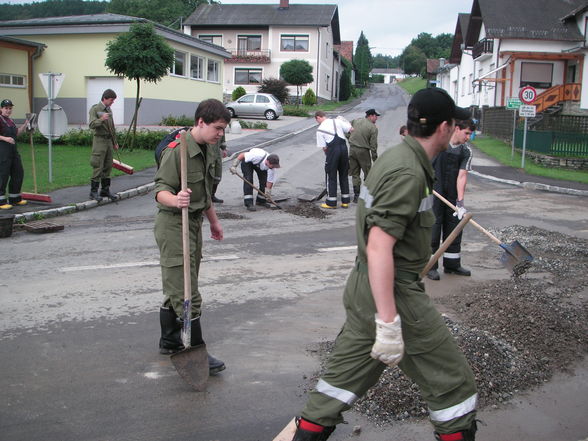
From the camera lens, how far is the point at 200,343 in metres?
4.32

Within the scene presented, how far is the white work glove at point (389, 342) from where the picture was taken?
8.36ft

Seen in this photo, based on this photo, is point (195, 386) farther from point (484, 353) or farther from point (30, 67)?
point (30, 67)

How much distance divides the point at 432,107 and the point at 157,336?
3.38 m

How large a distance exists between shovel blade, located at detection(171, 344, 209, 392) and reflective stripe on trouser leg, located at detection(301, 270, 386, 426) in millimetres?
1442

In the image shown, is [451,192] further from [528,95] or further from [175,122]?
[175,122]

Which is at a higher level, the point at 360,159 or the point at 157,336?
the point at 360,159

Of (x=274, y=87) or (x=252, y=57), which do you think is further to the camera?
(x=252, y=57)

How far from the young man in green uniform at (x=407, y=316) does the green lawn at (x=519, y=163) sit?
16.5 m

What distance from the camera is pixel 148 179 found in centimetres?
1504

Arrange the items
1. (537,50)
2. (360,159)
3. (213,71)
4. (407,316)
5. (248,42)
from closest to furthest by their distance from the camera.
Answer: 1. (407,316)
2. (360,159)
3. (537,50)
4. (213,71)
5. (248,42)

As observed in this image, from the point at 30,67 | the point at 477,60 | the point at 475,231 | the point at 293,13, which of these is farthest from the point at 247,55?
the point at 475,231

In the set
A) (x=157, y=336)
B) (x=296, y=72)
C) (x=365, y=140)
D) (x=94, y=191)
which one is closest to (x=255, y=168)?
(x=365, y=140)

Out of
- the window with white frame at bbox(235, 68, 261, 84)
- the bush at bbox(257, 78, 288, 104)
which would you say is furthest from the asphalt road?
the window with white frame at bbox(235, 68, 261, 84)

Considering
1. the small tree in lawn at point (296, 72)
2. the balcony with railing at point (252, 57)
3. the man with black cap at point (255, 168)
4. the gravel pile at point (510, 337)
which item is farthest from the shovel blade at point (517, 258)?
the balcony with railing at point (252, 57)
